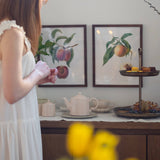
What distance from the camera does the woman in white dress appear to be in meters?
1.38

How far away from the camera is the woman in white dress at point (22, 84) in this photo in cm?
138

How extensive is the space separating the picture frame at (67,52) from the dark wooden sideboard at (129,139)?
54 cm

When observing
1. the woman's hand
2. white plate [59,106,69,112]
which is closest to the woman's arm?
the woman's hand

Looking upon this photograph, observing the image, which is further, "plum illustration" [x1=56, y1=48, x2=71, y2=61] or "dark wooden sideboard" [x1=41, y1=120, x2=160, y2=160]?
"plum illustration" [x1=56, y1=48, x2=71, y2=61]

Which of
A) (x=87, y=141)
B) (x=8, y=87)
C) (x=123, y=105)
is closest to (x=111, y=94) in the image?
(x=123, y=105)

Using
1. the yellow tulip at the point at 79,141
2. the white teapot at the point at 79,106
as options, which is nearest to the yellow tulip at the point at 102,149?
the yellow tulip at the point at 79,141

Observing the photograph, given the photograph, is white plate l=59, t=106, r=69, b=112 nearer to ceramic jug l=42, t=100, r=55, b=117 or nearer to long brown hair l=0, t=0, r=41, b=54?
ceramic jug l=42, t=100, r=55, b=117

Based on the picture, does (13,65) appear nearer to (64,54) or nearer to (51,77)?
(51,77)

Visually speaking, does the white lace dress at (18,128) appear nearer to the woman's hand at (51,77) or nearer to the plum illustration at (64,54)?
the woman's hand at (51,77)

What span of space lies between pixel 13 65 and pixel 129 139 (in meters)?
1.17

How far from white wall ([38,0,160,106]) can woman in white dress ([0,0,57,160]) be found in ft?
3.65

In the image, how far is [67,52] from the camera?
2.72 metres

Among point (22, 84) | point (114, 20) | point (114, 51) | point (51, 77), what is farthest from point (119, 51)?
point (22, 84)

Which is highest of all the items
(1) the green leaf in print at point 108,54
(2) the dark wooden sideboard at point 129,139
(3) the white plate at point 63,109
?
(1) the green leaf in print at point 108,54
